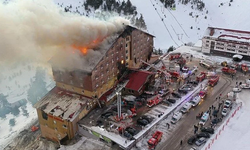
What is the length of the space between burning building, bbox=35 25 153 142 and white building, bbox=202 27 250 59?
26230mm

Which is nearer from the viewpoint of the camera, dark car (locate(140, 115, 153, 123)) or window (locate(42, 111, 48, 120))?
dark car (locate(140, 115, 153, 123))

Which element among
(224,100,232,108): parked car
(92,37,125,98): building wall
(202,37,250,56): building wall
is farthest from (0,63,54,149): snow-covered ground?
(202,37,250,56): building wall

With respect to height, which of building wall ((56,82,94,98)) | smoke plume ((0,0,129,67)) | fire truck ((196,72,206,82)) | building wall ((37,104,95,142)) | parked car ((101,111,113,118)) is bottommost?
building wall ((37,104,95,142))

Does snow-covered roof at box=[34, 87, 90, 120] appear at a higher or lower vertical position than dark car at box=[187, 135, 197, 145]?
higher

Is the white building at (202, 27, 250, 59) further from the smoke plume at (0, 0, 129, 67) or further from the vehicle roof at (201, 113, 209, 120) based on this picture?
the smoke plume at (0, 0, 129, 67)

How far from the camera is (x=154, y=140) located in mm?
35375

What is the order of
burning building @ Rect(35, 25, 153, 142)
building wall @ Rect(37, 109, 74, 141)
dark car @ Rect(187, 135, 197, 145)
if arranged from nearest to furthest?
dark car @ Rect(187, 135, 197, 145) < building wall @ Rect(37, 109, 74, 141) < burning building @ Rect(35, 25, 153, 142)

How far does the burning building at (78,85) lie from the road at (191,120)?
13.8m

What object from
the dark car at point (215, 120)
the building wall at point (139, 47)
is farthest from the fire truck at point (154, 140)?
the building wall at point (139, 47)

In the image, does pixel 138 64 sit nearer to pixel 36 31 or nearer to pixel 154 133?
pixel 154 133

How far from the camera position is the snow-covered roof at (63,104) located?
40188 mm

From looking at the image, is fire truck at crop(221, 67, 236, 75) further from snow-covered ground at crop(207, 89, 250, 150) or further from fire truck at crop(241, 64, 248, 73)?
snow-covered ground at crop(207, 89, 250, 150)

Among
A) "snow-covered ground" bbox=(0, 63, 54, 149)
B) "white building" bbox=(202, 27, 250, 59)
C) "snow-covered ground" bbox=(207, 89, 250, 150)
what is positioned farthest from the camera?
"white building" bbox=(202, 27, 250, 59)

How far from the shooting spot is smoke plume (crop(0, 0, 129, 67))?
31.5m
